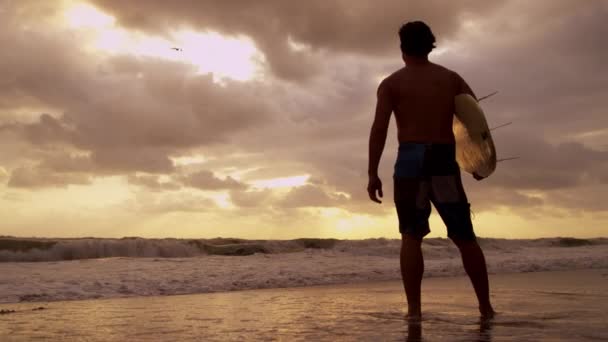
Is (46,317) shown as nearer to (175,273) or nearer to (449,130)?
(449,130)

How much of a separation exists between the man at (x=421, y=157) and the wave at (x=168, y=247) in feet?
36.0

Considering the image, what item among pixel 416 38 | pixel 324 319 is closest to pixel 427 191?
pixel 416 38

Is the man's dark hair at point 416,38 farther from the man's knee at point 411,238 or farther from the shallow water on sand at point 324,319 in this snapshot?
the shallow water on sand at point 324,319

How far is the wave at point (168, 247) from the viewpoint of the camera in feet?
61.0

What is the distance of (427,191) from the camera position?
14.2ft

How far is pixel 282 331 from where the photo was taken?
421 centimetres

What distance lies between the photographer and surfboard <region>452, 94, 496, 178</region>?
455 cm

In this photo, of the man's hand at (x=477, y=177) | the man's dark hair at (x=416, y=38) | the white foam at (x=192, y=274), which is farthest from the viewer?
the white foam at (x=192, y=274)

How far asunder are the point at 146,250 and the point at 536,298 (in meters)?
16.5

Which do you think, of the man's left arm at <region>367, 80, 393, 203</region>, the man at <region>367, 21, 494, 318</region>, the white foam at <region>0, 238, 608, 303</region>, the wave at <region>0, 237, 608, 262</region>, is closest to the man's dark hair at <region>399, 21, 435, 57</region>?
the man at <region>367, 21, 494, 318</region>

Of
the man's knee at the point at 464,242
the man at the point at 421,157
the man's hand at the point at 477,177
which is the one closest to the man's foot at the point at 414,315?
the man at the point at 421,157

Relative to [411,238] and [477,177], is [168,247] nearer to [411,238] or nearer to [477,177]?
[477,177]

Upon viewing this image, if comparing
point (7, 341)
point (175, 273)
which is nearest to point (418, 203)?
point (7, 341)

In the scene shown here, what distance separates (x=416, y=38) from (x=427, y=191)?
1.09m
